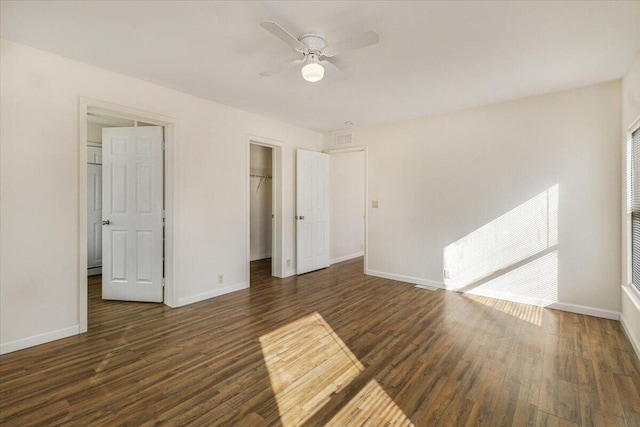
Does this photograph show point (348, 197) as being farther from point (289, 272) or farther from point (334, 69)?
point (334, 69)

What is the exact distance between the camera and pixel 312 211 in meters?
5.34

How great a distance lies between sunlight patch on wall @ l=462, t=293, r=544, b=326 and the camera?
3.26m

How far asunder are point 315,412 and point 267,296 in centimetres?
231

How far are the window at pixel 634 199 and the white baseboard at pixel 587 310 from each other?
554mm

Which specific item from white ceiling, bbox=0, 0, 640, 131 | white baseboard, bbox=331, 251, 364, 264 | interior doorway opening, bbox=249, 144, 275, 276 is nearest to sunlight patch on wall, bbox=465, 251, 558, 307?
white ceiling, bbox=0, 0, 640, 131

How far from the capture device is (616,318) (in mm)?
3182

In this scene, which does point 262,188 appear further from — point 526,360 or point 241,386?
point 526,360

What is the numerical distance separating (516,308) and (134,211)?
485 centimetres

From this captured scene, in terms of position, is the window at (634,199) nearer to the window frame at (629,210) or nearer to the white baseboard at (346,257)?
the window frame at (629,210)

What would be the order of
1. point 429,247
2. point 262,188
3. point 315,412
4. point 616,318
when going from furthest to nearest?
point 262,188
point 429,247
point 616,318
point 315,412

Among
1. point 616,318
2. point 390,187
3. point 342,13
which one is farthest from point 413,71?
point 616,318

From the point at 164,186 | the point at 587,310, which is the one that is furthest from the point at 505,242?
the point at 164,186

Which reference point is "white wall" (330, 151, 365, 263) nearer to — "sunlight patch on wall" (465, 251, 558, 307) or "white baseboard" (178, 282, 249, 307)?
"white baseboard" (178, 282, 249, 307)

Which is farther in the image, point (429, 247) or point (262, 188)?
point (262, 188)
